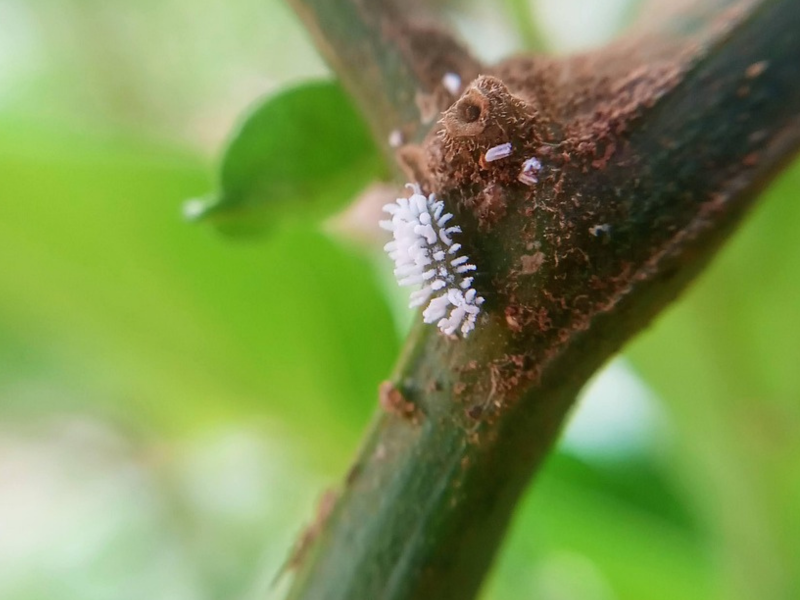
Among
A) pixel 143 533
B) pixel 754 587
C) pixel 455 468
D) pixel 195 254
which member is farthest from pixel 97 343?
pixel 754 587

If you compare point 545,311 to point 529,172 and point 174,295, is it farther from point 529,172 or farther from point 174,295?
point 174,295

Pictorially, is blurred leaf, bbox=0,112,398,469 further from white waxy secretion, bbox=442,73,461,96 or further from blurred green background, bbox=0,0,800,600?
white waxy secretion, bbox=442,73,461,96

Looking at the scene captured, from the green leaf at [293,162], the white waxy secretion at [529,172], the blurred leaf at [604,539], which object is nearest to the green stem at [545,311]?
the white waxy secretion at [529,172]

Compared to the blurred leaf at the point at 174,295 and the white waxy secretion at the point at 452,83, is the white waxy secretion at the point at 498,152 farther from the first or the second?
the blurred leaf at the point at 174,295

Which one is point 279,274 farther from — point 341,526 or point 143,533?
point 143,533

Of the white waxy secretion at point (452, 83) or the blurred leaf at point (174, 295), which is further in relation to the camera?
the blurred leaf at point (174, 295)

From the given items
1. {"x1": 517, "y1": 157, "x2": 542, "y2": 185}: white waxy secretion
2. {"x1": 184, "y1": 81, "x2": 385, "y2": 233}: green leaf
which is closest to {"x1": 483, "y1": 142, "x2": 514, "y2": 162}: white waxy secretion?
{"x1": 517, "y1": 157, "x2": 542, "y2": 185}: white waxy secretion
